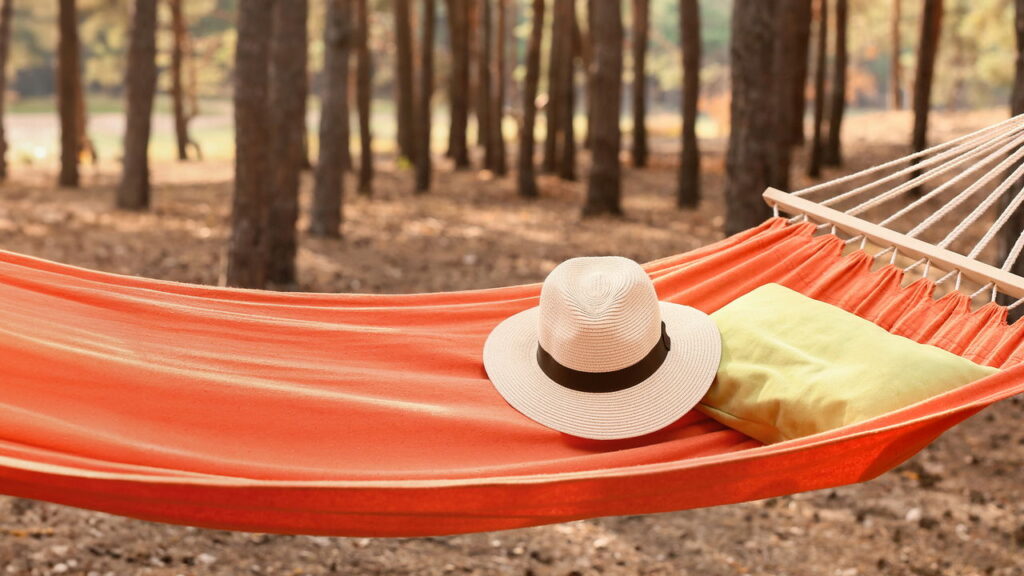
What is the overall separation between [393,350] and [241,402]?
0.41 meters

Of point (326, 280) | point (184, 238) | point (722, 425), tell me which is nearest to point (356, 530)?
point (722, 425)

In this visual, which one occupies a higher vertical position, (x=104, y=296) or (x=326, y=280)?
(x=104, y=296)

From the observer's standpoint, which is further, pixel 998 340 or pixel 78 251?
pixel 78 251

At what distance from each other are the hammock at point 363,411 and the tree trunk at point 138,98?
17.6ft

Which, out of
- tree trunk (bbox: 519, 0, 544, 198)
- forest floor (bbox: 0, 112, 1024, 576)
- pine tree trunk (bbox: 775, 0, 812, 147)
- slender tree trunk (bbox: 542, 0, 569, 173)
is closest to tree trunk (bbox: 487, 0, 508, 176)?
slender tree trunk (bbox: 542, 0, 569, 173)

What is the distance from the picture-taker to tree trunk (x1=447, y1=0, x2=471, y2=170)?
10742mm

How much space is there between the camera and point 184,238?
6.27 metres

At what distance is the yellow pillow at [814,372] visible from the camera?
1.87 metres

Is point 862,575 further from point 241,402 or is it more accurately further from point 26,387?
point 26,387

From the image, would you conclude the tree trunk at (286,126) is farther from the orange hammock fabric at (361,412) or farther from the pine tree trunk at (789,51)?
the orange hammock fabric at (361,412)

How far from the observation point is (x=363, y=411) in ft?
6.31

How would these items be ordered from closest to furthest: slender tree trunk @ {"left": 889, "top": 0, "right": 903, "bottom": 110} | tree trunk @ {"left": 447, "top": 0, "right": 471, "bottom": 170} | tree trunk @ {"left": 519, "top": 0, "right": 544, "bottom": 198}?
tree trunk @ {"left": 519, "top": 0, "right": 544, "bottom": 198} < tree trunk @ {"left": 447, "top": 0, "right": 471, "bottom": 170} < slender tree trunk @ {"left": 889, "top": 0, "right": 903, "bottom": 110}

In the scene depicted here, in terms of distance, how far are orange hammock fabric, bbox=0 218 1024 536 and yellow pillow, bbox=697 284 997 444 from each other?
70 millimetres

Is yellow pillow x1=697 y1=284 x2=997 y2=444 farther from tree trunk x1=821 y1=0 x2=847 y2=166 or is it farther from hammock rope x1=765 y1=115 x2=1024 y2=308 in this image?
tree trunk x1=821 y1=0 x2=847 y2=166
